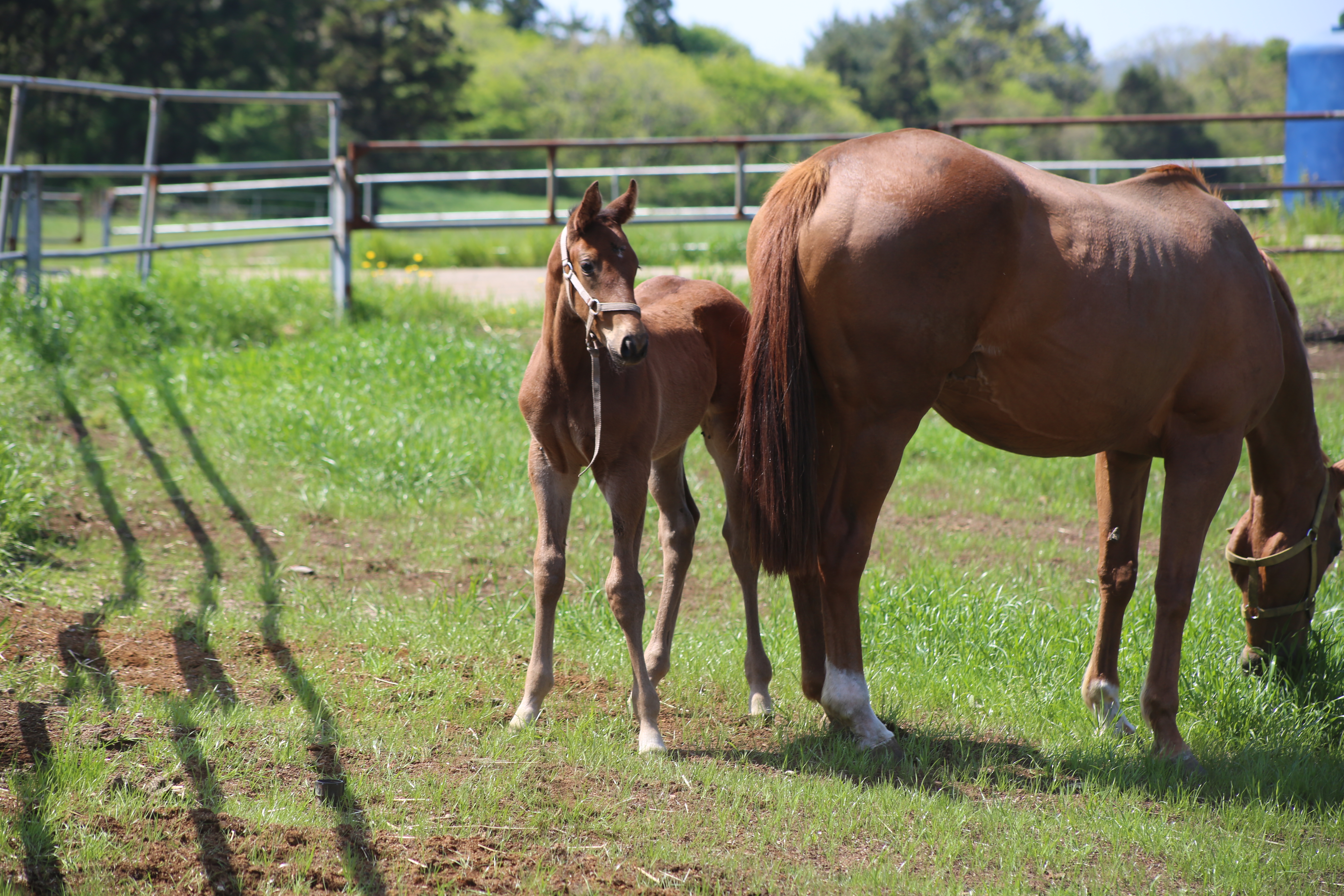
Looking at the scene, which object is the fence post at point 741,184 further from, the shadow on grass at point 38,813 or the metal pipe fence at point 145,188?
the shadow on grass at point 38,813

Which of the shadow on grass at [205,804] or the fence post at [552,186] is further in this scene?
the fence post at [552,186]

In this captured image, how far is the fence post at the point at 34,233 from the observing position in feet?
29.0

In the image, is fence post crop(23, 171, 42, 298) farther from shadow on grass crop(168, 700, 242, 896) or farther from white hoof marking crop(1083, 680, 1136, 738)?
white hoof marking crop(1083, 680, 1136, 738)

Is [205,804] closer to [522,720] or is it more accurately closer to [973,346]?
[522,720]

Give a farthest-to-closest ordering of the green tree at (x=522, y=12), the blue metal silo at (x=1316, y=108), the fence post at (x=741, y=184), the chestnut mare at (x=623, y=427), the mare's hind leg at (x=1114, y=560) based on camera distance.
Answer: the green tree at (x=522, y=12) < the blue metal silo at (x=1316, y=108) < the fence post at (x=741, y=184) < the mare's hind leg at (x=1114, y=560) < the chestnut mare at (x=623, y=427)

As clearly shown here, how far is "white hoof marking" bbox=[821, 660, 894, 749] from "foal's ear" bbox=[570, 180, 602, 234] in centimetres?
179

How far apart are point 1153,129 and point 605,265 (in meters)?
49.7

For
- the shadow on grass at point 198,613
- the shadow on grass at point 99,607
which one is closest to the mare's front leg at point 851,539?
the shadow on grass at point 198,613

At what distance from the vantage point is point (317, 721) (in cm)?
354

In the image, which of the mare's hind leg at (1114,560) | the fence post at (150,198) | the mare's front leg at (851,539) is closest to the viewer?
the mare's front leg at (851,539)

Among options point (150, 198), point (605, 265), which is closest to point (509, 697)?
point (605, 265)

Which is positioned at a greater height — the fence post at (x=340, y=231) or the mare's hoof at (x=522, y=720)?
the fence post at (x=340, y=231)

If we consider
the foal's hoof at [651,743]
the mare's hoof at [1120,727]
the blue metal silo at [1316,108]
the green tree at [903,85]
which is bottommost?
the mare's hoof at [1120,727]

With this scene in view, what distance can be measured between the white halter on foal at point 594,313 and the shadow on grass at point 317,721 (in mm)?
1333
